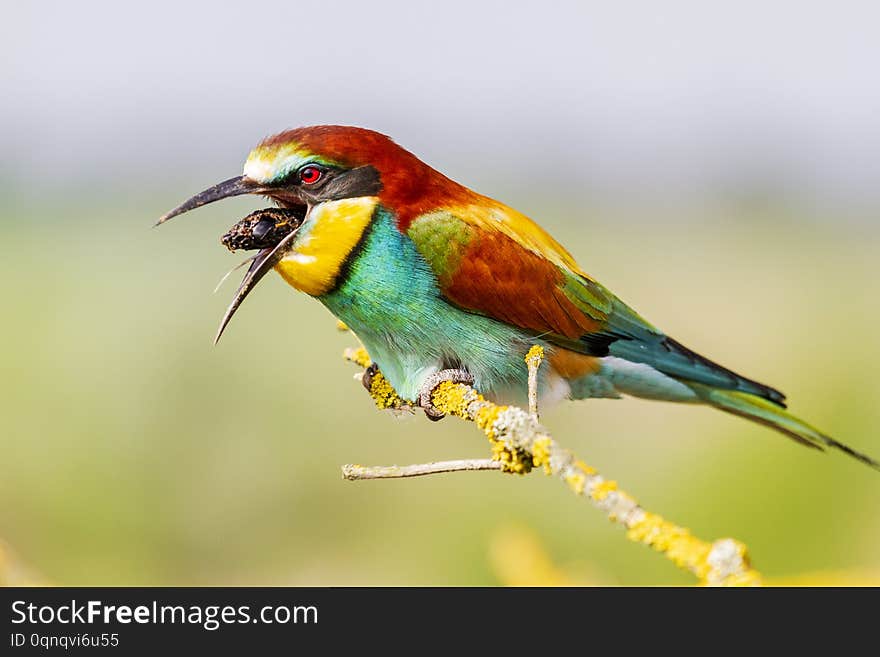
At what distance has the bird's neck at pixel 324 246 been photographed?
1630 millimetres

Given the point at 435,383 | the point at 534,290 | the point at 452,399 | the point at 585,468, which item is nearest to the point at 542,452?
the point at 585,468

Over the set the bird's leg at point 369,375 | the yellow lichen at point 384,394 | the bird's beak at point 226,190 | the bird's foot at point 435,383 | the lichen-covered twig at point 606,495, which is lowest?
the lichen-covered twig at point 606,495

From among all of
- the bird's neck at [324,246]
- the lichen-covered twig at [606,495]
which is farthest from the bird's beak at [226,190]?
the lichen-covered twig at [606,495]

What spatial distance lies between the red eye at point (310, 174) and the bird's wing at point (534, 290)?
0.57 ft

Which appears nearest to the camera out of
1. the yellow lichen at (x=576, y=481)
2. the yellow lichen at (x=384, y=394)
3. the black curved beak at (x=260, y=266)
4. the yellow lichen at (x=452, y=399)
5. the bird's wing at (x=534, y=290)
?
the yellow lichen at (x=576, y=481)

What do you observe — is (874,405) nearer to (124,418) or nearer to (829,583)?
(124,418)

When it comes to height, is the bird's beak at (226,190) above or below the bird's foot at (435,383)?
above

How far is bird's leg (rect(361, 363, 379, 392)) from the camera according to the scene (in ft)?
6.25

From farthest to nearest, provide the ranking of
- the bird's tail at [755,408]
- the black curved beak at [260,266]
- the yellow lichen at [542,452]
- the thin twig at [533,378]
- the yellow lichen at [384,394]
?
the bird's tail at [755,408]
the yellow lichen at [384,394]
the black curved beak at [260,266]
the thin twig at [533,378]
the yellow lichen at [542,452]

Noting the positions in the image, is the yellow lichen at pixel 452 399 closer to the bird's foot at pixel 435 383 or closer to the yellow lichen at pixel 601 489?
the bird's foot at pixel 435 383

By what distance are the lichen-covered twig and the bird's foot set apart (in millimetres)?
318

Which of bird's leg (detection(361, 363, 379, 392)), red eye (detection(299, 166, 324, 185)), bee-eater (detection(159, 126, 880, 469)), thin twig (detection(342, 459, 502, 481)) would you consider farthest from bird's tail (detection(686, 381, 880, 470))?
thin twig (detection(342, 459, 502, 481))

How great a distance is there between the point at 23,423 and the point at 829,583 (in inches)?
182

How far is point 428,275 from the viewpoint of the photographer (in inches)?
67.5
